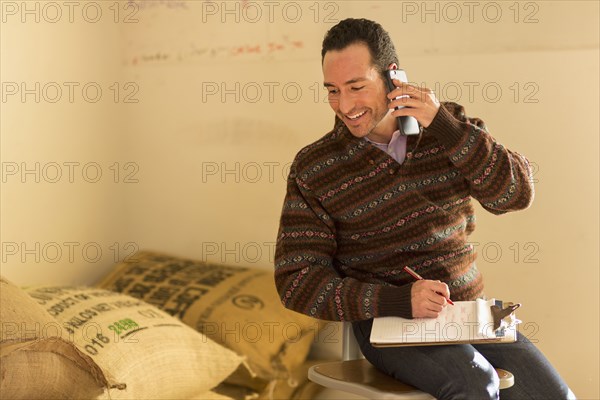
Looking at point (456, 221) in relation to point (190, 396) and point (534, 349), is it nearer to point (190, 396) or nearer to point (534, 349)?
point (534, 349)

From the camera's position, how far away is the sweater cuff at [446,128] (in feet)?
6.15

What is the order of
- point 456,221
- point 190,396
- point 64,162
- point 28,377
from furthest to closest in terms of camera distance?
point 64,162, point 190,396, point 456,221, point 28,377

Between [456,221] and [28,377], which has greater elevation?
[456,221]

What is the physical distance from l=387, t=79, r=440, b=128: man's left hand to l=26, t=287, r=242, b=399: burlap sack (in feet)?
3.07

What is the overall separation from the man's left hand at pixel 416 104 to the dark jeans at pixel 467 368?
49cm

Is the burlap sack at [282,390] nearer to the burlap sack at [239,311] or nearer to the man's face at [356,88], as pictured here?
the burlap sack at [239,311]

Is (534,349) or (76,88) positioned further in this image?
(76,88)

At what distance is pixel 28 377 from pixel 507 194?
1139mm

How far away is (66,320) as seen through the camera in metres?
2.24

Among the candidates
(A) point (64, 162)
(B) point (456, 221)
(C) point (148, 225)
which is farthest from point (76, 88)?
(B) point (456, 221)

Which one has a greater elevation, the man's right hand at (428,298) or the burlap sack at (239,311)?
the man's right hand at (428,298)

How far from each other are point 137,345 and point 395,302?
31.4 inches

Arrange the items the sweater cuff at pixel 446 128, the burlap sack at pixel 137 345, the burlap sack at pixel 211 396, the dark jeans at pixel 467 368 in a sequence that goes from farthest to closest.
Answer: the burlap sack at pixel 211 396 → the burlap sack at pixel 137 345 → the sweater cuff at pixel 446 128 → the dark jeans at pixel 467 368

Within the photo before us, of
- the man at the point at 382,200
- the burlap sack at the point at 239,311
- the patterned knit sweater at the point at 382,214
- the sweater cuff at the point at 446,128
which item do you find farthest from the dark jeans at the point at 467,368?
the burlap sack at the point at 239,311
